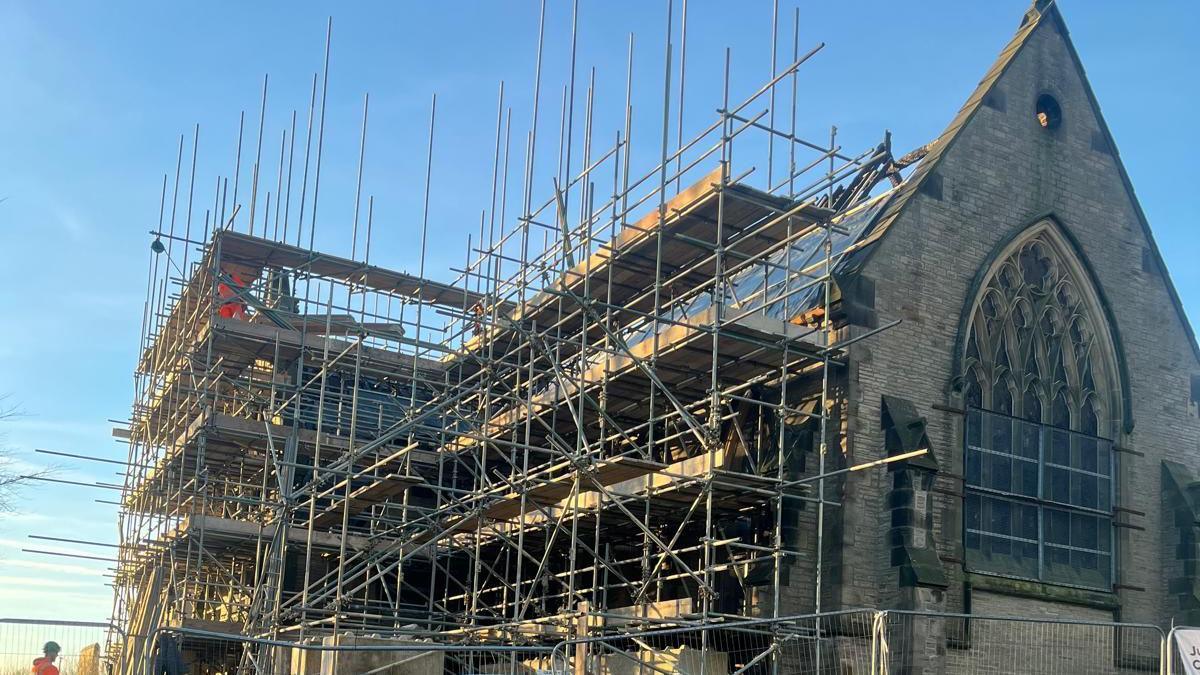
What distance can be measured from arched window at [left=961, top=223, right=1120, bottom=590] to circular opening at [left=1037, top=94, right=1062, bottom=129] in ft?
5.97

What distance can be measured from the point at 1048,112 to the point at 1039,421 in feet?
17.1

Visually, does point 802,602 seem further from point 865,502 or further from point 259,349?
point 259,349

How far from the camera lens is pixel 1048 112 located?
77.7 feet

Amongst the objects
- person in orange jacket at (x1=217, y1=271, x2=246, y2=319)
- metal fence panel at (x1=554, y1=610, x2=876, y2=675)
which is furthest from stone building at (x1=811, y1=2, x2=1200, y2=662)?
person in orange jacket at (x1=217, y1=271, x2=246, y2=319)

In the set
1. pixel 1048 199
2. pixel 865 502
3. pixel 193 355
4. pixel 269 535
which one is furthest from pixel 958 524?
pixel 193 355

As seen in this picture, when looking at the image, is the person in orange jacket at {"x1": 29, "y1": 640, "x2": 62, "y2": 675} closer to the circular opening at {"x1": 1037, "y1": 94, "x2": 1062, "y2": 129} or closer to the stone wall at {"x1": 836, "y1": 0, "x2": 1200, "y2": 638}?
the stone wall at {"x1": 836, "y1": 0, "x2": 1200, "y2": 638}

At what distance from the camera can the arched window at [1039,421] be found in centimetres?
2142

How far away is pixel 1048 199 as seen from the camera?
23.2 metres

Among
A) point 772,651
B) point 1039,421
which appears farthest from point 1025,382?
point 772,651

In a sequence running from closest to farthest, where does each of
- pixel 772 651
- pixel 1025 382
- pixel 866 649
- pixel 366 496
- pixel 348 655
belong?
pixel 348 655, pixel 772 651, pixel 866 649, pixel 1025 382, pixel 366 496

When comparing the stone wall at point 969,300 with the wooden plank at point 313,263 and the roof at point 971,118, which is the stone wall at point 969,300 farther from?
the wooden plank at point 313,263

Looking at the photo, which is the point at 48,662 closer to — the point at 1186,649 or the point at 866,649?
the point at 866,649

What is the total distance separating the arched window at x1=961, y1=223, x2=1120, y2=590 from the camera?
70.3 feet

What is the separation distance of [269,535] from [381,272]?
604cm
